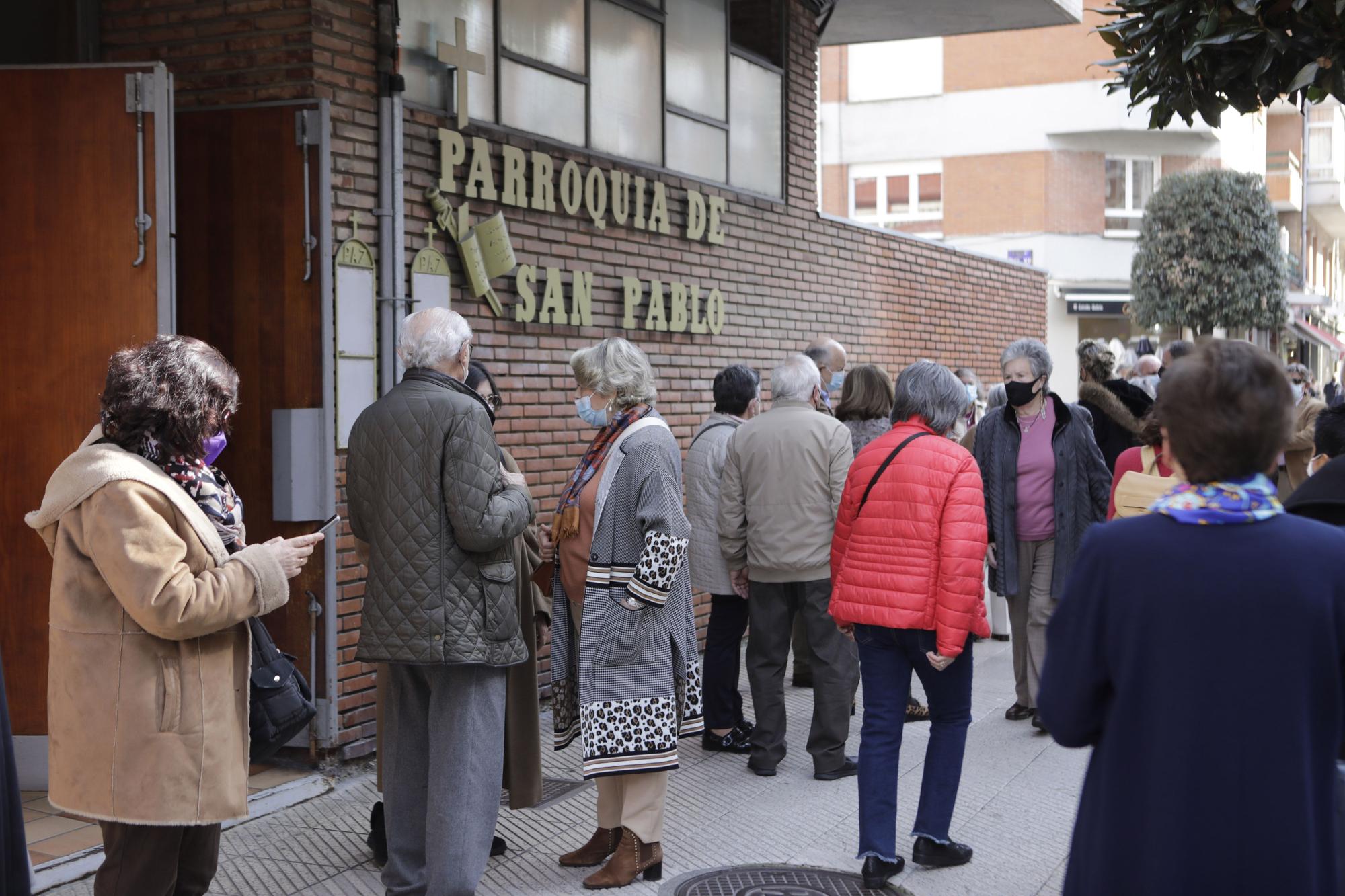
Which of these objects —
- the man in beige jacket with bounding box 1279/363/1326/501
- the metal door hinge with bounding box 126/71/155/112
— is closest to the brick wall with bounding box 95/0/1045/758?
the metal door hinge with bounding box 126/71/155/112

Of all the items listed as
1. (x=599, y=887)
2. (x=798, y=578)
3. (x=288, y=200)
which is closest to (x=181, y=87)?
(x=288, y=200)

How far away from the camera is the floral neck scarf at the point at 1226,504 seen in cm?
249

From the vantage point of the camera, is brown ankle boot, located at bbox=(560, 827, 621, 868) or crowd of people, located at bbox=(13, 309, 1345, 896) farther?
brown ankle boot, located at bbox=(560, 827, 621, 868)

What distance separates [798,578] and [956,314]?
8241mm

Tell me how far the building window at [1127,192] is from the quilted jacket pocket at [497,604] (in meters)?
28.8

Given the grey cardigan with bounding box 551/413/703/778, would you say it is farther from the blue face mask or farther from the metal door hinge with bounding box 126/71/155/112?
the metal door hinge with bounding box 126/71/155/112

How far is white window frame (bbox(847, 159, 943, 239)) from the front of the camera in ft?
103

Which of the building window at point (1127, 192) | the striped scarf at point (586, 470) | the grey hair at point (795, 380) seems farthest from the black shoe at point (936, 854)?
the building window at point (1127, 192)

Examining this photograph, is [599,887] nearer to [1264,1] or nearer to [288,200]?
[288,200]

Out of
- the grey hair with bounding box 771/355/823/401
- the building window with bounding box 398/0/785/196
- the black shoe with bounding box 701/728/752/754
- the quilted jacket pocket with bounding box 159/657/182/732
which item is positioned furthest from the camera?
the building window with bounding box 398/0/785/196

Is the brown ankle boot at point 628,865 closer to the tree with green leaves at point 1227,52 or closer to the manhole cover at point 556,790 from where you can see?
the manhole cover at point 556,790

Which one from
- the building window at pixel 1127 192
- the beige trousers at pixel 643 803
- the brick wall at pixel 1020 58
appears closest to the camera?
the beige trousers at pixel 643 803

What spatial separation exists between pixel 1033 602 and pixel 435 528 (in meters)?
4.08

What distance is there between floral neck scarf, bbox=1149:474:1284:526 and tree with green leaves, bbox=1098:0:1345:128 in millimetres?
2789
